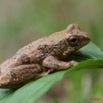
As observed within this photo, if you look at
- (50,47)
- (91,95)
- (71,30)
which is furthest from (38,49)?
(91,95)

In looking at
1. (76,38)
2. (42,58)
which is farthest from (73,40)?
(42,58)

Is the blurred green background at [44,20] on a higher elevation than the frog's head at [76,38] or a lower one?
higher

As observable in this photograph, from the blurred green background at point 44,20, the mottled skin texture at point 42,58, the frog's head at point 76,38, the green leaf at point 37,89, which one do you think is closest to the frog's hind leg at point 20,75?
the mottled skin texture at point 42,58

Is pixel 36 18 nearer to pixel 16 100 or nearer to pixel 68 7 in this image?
pixel 68 7

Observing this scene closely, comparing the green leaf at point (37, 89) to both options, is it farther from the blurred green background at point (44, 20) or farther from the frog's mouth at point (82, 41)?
the blurred green background at point (44, 20)

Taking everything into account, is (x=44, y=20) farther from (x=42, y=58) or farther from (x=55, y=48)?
(x=42, y=58)

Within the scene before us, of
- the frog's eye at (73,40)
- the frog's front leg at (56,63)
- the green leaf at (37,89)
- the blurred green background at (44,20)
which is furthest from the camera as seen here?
the blurred green background at (44,20)

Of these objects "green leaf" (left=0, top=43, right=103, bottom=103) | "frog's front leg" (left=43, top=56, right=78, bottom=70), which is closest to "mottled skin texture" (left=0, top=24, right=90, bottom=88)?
"frog's front leg" (left=43, top=56, right=78, bottom=70)
